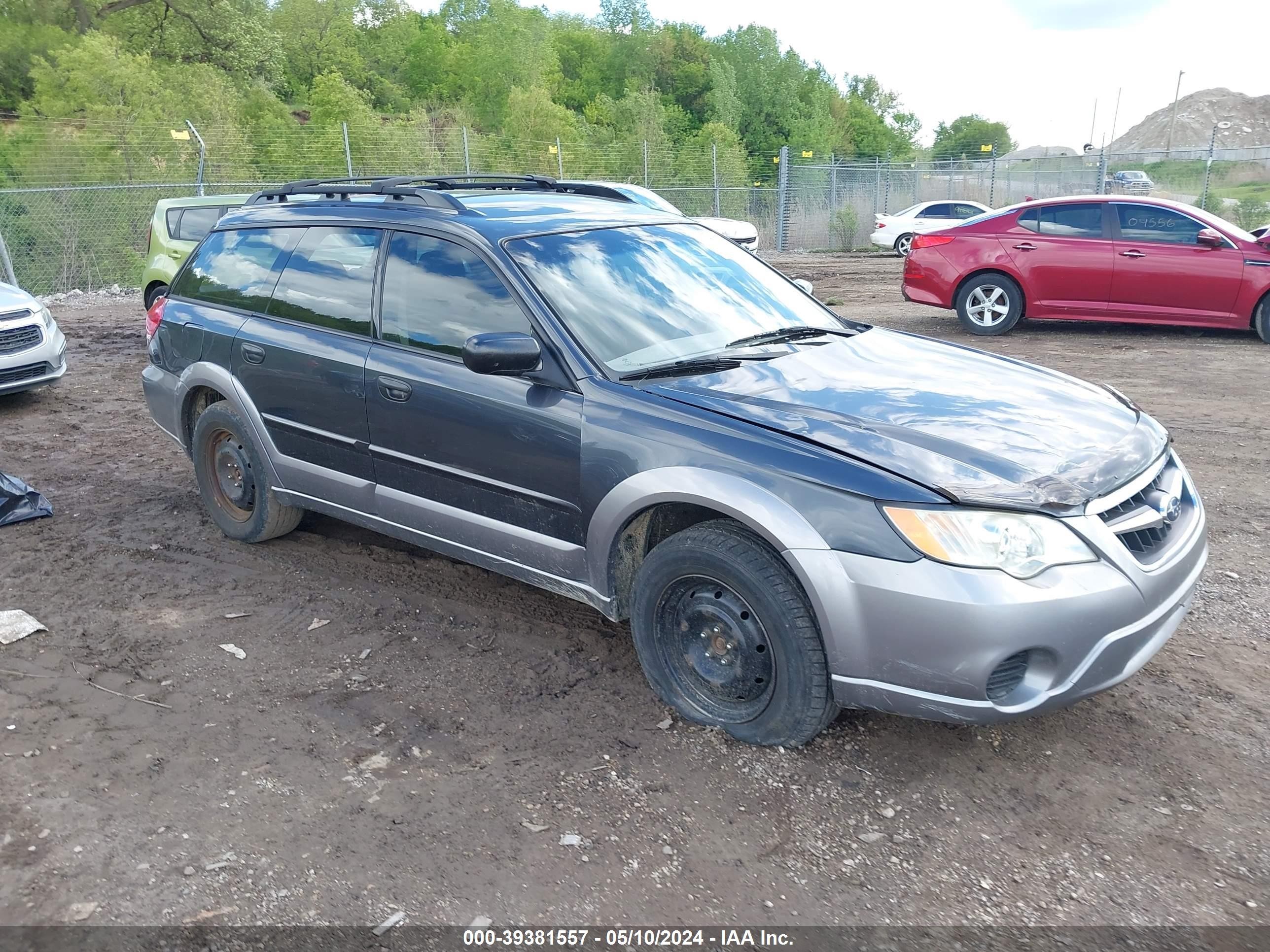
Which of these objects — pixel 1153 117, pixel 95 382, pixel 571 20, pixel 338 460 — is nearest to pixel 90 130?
pixel 95 382

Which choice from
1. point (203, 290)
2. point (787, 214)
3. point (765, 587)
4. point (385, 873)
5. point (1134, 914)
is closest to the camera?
point (1134, 914)

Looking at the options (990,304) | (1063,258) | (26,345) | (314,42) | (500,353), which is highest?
(314,42)

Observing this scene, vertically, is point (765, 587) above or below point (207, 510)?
above

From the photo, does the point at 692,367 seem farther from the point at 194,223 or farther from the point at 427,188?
the point at 194,223

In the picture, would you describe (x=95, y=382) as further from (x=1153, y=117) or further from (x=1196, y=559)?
(x=1153, y=117)

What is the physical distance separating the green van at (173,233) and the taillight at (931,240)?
750cm

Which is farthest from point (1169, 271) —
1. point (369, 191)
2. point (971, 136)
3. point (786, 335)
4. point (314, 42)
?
point (971, 136)

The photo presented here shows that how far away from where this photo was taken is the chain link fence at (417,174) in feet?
58.4

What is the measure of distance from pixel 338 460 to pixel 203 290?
4.95ft

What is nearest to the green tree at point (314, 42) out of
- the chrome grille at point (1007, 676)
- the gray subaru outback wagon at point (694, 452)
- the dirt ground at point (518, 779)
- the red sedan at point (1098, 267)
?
the red sedan at point (1098, 267)

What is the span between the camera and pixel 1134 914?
2627 millimetres

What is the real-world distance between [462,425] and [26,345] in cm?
642

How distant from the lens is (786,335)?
4.28m

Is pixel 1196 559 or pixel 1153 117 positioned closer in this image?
pixel 1196 559
